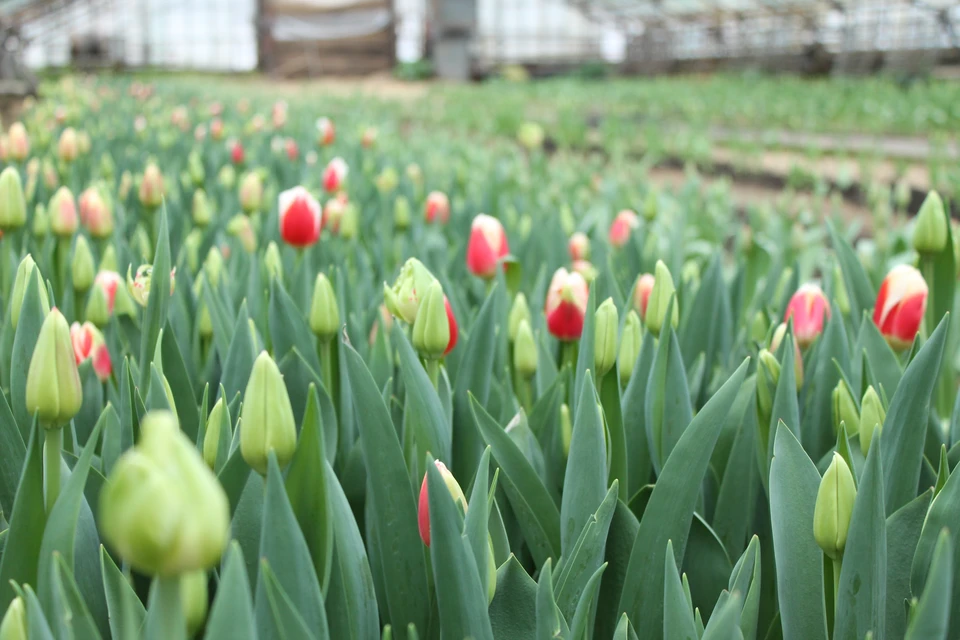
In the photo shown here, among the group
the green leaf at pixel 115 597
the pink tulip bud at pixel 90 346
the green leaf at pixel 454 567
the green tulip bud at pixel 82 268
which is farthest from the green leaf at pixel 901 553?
the green tulip bud at pixel 82 268

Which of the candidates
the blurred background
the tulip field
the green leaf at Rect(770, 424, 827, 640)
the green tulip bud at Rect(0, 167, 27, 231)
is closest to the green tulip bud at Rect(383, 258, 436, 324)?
the tulip field

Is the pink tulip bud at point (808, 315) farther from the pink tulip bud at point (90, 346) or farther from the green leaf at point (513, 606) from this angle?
the pink tulip bud at point (90, 346)

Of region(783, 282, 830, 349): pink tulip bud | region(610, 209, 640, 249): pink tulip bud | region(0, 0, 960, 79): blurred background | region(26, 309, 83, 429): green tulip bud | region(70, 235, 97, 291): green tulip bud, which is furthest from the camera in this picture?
region(0, 0, 960, 79): blurred background

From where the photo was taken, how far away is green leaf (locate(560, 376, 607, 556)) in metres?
0.71

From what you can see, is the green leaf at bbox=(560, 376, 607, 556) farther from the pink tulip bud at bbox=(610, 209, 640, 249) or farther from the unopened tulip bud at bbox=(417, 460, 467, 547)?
the pink tulip bud at bbox=(610, 209, 640, 249)

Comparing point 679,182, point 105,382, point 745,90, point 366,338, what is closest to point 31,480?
point 105,382

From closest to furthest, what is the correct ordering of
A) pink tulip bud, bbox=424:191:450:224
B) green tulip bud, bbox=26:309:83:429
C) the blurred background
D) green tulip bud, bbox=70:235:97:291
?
green tulip bud, bbox=26:309:83:429 < green tulip bud, bbox=70:235:97:291 < pink tulip bud, bbox=424:191:450:224 < the blurred background

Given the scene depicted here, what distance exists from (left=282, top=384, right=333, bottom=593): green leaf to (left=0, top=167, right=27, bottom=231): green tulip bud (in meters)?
0.90

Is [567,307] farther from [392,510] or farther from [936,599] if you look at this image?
[936,599]

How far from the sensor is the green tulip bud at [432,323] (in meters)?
0.84

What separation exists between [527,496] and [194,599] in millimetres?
342

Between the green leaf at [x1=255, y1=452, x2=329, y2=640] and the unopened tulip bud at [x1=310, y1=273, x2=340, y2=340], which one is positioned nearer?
the green leaf at [x1=255, y1=452, x2=329, y2=640]

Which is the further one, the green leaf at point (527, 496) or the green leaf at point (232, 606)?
the green leaf at point (527, 496)

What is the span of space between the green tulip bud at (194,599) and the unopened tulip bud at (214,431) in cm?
17
